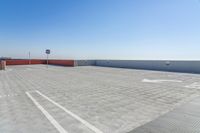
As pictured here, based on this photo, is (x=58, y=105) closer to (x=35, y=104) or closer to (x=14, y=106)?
(x=35, y=104)

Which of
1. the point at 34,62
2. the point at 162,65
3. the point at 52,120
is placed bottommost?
the point at 52,120

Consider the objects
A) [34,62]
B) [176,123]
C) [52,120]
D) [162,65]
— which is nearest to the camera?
[176,123]

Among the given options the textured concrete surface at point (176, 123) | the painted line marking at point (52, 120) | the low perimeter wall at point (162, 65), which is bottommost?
the painted line marking at point (52, 120)

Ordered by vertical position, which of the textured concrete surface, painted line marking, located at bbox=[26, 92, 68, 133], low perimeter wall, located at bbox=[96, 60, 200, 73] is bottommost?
painted line marking, located at bbox=[26, 92, 68, 133]

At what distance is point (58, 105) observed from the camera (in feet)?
15.5

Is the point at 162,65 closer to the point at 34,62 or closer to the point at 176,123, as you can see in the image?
the point at 176,123

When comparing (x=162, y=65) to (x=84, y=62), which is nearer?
(x=162, y=65)

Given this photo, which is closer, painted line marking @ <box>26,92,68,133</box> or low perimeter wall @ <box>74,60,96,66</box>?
painted line marking @ <box>26,92,68,133</box>

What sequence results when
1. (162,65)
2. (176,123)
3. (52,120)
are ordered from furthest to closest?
(162,65) < (52,120) < (176,123)

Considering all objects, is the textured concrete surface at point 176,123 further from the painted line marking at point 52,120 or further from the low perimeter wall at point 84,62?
the low perimeter wall at point 84,62

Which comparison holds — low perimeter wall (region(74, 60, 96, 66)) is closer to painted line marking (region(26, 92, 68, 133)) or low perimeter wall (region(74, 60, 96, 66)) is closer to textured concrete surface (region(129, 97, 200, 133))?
painted line marking (region(26, 92, 68, 133))

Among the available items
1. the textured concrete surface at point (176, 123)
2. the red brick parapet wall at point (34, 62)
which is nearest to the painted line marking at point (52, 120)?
the textured concrete surface at point (176, 123)

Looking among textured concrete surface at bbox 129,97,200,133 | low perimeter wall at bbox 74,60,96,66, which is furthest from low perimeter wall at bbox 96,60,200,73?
textured concrete surface at bbox 129,97,200,133

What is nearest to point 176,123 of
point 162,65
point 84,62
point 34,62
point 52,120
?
point 52,120
